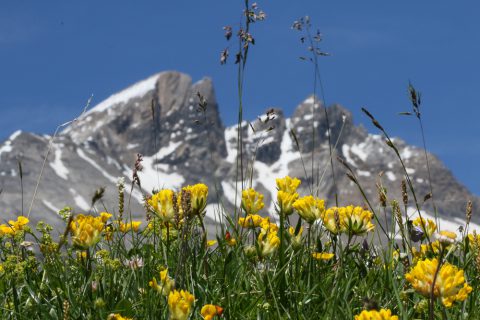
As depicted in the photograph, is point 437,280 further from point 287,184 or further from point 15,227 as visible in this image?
point 15,227

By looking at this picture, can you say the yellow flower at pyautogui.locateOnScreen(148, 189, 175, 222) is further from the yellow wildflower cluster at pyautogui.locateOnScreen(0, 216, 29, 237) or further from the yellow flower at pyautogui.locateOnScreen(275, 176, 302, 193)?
the yellow wildflower cluster at pyautogui.locateOnScreen(0, 216, 29, 237)

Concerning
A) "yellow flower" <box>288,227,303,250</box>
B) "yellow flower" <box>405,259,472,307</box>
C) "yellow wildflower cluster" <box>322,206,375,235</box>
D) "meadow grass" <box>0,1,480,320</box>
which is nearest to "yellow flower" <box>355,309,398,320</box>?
"yellow flower" <box>405,259,472,307</box>

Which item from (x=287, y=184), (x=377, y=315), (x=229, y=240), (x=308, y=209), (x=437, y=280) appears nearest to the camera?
(x=377, y=315)

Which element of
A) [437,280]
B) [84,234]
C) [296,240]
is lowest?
[437,280]

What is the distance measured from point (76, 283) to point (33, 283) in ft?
1.12

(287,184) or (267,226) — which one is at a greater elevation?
(287,184)

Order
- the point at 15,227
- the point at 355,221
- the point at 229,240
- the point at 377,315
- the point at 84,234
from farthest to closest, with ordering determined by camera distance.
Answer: the point at 15,227 < the point at 229,240 < the point at 355,221 < the point at 84,234 < the point at 377,315

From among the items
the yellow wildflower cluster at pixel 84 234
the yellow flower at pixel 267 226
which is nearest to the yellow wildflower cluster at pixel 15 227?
the yellow wildflower cluster at pixel 84 234

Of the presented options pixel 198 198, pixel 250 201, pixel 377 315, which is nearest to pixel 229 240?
pixel 250 201

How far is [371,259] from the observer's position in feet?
15.6

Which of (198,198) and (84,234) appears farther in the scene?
(198,198)

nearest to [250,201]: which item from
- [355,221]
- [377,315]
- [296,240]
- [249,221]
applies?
[249,221]

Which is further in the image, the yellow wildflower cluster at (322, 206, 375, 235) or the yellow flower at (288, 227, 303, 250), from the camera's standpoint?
the yellow flower at (288, 227, 303, 250)

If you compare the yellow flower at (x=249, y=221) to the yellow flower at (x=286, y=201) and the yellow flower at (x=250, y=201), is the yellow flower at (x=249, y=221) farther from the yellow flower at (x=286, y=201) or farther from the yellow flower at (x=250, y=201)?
the yellow flower at (x=286, y=201)
